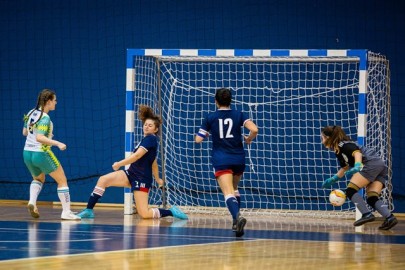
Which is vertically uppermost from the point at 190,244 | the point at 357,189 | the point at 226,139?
the point at 226,139

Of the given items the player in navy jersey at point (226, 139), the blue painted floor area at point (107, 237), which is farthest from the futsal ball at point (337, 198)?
the player in navy jersey at point (226, 139)

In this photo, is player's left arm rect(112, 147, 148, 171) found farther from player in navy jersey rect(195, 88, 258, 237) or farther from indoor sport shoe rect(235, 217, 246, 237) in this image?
indoor sport shoe rect(235, 217, 246, 237)

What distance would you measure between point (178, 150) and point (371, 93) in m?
3.81

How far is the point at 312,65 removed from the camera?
16.8 m

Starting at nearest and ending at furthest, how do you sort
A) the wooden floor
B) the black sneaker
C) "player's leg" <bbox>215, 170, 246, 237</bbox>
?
the wooden floor → "player's leg" <bbox>215, 170, 246, 237</bbox> → the black sneaker

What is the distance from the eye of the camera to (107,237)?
1026 cm

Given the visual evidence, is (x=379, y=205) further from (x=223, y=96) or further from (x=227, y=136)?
(x=223, y=96)

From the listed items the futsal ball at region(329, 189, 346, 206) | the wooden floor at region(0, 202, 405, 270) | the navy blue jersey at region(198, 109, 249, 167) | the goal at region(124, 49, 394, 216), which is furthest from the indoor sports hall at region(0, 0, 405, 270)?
the navy blue jersey at region(198, 109, 249, 167)

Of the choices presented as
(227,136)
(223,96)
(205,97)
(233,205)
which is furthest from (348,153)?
(205,97)

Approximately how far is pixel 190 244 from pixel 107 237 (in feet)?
3.60

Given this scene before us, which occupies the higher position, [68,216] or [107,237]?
[68,216]

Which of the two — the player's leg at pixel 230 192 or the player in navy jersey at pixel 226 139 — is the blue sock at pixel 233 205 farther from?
the player in navy jersey at pixel 226 139

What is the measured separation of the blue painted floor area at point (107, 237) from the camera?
8750 mm

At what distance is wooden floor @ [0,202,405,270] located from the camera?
7.85 meters
